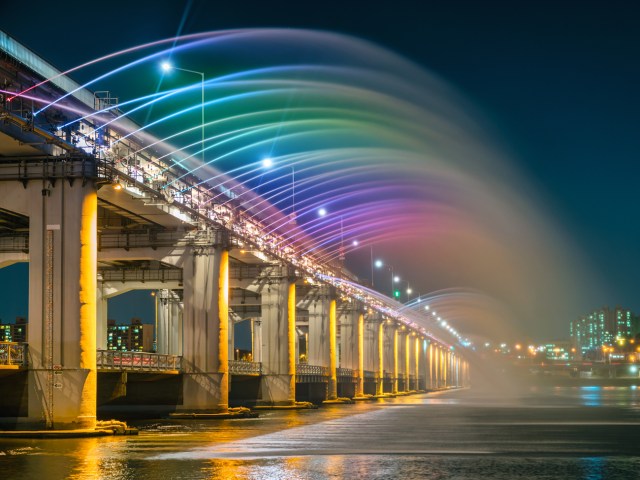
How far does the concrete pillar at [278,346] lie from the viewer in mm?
76438

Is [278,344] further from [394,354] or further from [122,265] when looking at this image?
[394,354]

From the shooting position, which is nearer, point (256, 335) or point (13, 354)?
point (13, 354)

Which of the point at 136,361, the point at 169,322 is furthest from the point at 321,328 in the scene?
the point at 136,361

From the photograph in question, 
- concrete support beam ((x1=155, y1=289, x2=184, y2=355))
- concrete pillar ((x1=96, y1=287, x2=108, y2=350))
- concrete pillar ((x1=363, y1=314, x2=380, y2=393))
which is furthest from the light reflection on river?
concrete pillar ((x1=363, y1=314, x2=380, y2=393))

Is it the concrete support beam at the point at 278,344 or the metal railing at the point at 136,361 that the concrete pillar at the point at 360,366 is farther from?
the metal railing at the point at 136,361

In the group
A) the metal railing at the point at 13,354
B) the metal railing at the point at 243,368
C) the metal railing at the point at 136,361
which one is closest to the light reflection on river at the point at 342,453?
the metal railing at the point at 13,354

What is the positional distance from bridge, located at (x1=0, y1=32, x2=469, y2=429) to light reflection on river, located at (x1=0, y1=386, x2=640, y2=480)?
4893 mm

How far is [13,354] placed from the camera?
3931 centimetres

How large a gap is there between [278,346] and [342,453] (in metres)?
48.3

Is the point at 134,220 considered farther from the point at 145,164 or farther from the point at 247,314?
the point at 247,314

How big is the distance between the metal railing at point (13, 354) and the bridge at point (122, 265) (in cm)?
6

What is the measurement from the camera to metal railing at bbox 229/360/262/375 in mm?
73400

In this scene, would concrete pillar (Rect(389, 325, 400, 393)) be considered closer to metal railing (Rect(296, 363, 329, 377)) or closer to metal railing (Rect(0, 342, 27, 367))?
metal railing (Rect(296, 363, 329, 377))

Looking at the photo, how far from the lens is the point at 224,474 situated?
22844 mm
